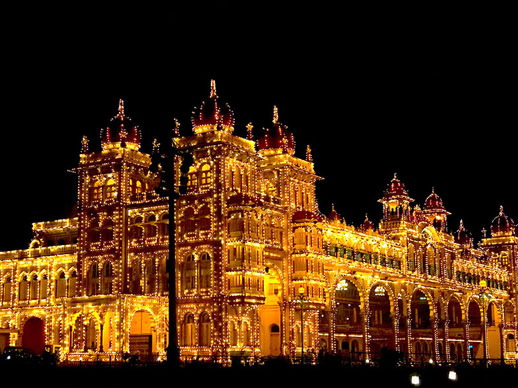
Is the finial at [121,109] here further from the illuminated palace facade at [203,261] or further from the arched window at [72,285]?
the arched window at [72,285]

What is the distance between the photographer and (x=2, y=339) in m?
→ 78.2

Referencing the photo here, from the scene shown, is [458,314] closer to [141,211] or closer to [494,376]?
[141,211]

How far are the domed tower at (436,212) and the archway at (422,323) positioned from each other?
953cm

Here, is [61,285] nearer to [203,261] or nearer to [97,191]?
[97,191]

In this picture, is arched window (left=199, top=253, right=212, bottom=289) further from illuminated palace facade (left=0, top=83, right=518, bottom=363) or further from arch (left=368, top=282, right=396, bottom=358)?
arch (left=368, top=282, right=396, bottom=358)

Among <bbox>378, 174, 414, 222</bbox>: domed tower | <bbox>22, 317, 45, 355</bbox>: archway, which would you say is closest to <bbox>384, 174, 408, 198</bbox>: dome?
<bbox>378, 174, 414, 222</bbox>: domed tower

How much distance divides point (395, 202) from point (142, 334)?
3359 centimetres

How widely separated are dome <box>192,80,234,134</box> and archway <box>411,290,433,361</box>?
38892mm

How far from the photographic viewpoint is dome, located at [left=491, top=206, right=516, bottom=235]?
11150 cm

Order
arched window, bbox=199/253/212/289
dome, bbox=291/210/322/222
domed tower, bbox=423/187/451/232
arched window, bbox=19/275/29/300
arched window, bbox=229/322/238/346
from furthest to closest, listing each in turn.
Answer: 1. domed tower, bbox=423/187/451/232
2. arched window, bbox=19/275/29/300
3. dome, bbox=291/210/322/222
4. arched window, bbox=199/253/212/289
5. arched window, bbox=229/322/238/346

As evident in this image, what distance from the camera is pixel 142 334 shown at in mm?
68500

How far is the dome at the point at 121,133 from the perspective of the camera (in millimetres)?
69688

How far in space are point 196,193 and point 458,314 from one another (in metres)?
57.1

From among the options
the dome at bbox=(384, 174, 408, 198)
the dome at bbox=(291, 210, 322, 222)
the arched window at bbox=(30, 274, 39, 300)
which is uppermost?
the dome at bbox=(384, 174, 408, 198)
